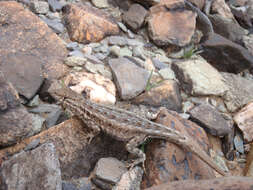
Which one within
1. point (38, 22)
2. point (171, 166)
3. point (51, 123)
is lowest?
point (51, 123)

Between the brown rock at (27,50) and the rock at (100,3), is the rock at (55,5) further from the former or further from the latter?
the rock at (100,3)

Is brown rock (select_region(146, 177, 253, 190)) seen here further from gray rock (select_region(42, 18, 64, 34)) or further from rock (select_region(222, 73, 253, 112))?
gray rock (select_region(42, 18, 64, 34))

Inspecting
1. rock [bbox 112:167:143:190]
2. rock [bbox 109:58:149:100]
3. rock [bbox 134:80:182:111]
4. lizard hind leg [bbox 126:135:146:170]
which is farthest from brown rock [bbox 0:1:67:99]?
rock [bbox 112:167:143:190]

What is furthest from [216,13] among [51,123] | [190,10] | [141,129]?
[51,123]

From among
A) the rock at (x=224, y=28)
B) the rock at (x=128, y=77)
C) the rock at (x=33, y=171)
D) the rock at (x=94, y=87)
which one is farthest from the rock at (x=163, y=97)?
the rock at (x=224, y=28)

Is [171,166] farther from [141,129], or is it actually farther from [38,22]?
[38,22]

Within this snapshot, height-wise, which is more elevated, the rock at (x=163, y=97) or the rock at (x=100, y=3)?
the rock at (x=100, y=3)
